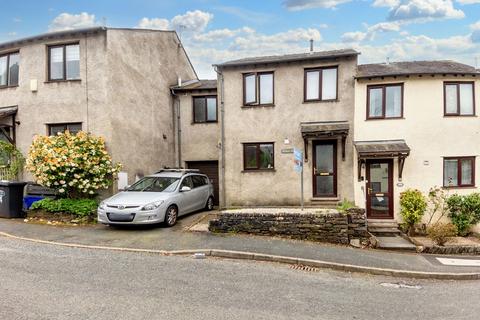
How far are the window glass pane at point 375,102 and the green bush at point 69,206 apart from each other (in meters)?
10.7

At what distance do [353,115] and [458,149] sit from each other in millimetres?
4159

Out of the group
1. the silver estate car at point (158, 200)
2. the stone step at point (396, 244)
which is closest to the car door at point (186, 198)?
the silver estate car at point (158, 200)

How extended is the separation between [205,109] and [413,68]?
29.3 feet

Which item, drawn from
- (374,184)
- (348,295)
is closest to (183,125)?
(374,184)

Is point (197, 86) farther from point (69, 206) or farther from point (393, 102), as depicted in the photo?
point (393, 102)

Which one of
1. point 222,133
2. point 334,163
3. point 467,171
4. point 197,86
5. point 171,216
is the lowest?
point 171,216

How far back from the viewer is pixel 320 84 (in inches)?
586

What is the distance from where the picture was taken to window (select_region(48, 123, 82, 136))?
14461 millimetres

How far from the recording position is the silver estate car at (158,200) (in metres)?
11.1

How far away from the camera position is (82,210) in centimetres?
1276

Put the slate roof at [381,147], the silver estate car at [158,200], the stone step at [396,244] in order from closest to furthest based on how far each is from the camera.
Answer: the silver estate car at [158,200] → the stone step at [396,244] → the slate roof at [381,147]

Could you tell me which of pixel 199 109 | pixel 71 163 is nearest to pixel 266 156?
pixel 199 109

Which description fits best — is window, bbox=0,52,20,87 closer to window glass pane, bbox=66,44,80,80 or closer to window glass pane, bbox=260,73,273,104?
window glass pane, bbox=66,44,80,80

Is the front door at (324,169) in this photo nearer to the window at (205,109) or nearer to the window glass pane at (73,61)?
the window at (205,109)
